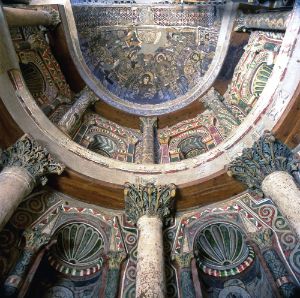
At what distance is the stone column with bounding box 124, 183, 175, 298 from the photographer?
4633 mm

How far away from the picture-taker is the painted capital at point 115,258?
571 cm

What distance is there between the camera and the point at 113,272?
5.59m

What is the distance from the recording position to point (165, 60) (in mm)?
11242

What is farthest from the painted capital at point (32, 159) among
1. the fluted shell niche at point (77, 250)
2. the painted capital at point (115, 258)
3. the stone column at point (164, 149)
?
the stone column at point (164, 149)

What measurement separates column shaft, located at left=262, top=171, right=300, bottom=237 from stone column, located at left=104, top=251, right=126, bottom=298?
283 cm

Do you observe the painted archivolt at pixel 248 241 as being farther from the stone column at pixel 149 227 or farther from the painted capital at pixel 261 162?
the stone column at pixel 149 227

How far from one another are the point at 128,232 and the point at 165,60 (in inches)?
272

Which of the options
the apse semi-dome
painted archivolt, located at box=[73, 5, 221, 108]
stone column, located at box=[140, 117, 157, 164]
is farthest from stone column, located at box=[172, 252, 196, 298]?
painted archivolt, located at box=[73, 5, 221, 108]

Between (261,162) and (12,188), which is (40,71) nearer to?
(12,188)

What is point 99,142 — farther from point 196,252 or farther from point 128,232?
point 196,252

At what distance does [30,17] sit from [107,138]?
3.84m

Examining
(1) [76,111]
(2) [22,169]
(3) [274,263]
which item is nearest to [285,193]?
(3) [274,263]

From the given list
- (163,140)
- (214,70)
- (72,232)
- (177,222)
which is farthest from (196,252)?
(214,70)

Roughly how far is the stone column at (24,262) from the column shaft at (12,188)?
0.82 m
